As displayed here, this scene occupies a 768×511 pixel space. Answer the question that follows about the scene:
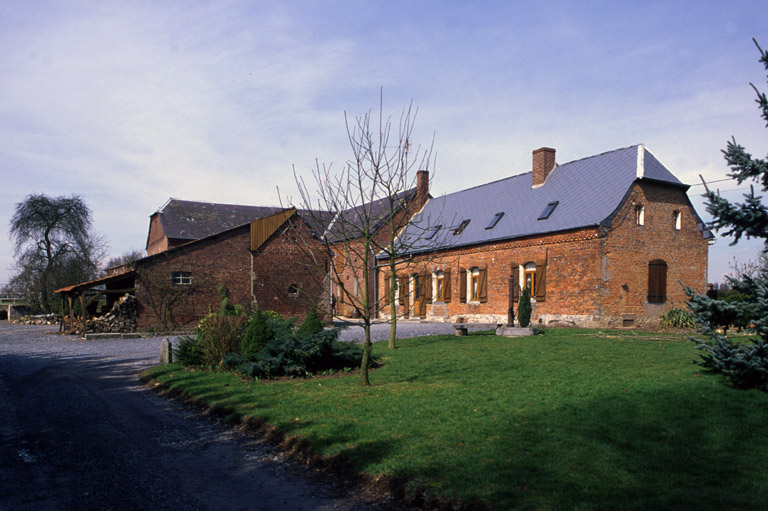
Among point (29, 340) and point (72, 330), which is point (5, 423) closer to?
point (29, 340)

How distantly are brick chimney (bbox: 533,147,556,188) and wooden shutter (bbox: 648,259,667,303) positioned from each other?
24.1 ft

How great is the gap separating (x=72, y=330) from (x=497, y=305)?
22101mm

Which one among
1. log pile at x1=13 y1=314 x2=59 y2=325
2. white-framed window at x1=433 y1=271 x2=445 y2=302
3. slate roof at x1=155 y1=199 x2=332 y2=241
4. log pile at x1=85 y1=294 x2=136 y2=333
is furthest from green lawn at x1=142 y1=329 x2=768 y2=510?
log pile at x1=13 y1=314 x2=59 y2=325

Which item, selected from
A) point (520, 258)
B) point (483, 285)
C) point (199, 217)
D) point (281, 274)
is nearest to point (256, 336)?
A: point (520, 258)

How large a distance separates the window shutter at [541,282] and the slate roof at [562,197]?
1.46 metres

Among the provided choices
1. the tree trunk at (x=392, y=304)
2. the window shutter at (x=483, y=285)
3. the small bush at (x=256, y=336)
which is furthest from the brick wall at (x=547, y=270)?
the small bush at (x=256, y=336)

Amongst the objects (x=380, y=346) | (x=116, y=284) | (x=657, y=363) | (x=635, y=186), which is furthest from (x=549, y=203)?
(x=116, y=284)

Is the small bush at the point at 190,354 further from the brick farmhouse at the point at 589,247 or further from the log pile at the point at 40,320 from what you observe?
the log pile at the point at 40,320

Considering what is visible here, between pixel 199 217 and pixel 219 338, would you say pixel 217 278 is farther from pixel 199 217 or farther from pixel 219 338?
pixel 219 338

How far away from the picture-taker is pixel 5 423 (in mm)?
8914

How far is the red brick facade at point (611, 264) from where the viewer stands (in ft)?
77.7

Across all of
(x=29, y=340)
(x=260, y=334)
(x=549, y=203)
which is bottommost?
(x=29, y=340)

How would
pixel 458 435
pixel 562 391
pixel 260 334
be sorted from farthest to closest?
pixel 260 334
pixel 562 391
pixel 458 435

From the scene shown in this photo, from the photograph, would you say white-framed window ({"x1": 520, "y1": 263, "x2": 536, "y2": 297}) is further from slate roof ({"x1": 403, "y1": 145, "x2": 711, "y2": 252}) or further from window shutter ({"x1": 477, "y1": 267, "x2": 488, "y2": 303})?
window shutter ({"x1": 477, "y1": 267, "x2": 488, "y2": 303})
